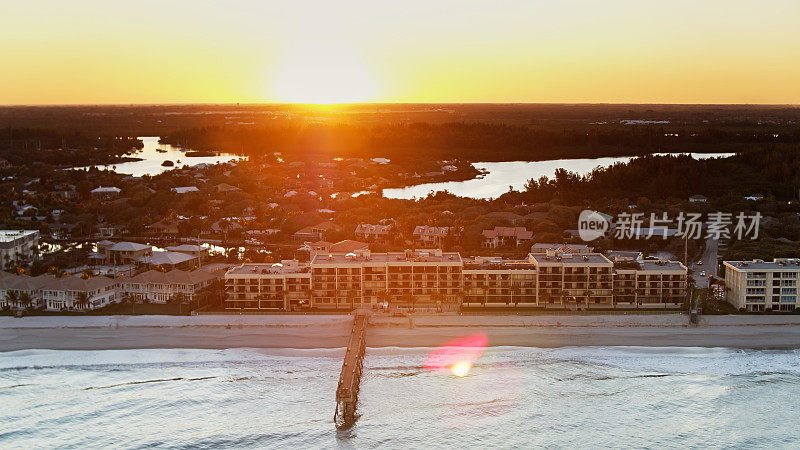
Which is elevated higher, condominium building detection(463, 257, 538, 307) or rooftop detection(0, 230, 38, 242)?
rooftop detection(0, 230, 38, 242)

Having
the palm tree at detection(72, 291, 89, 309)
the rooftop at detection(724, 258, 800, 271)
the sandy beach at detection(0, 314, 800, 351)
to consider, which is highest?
the rooftop at detection(724, 258, 800, 271)

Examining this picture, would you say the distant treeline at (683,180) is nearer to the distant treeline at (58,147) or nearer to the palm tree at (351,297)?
the palm tree at (351,297)

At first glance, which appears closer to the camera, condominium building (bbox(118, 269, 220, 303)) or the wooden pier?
the wooden pier

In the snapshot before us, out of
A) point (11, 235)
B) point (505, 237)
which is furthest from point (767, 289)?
point (11, 235)

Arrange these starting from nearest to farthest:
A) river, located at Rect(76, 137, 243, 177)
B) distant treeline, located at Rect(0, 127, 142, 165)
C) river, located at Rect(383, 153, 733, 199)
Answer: river, located at Rect(383, 153, 733, 199) < river, located at Rect(76, 137, 243, 177) < distant treeline, located at Rect(0, 127, 142, 165)

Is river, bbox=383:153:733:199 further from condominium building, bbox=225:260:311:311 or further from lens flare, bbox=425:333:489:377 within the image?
lens flare, bbox=425:333:489:377

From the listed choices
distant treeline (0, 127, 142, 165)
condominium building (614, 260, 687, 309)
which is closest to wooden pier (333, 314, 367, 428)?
condominium building (614, 260, 687, 309)

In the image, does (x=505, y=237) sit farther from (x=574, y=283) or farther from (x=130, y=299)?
(x=130, y=299)
